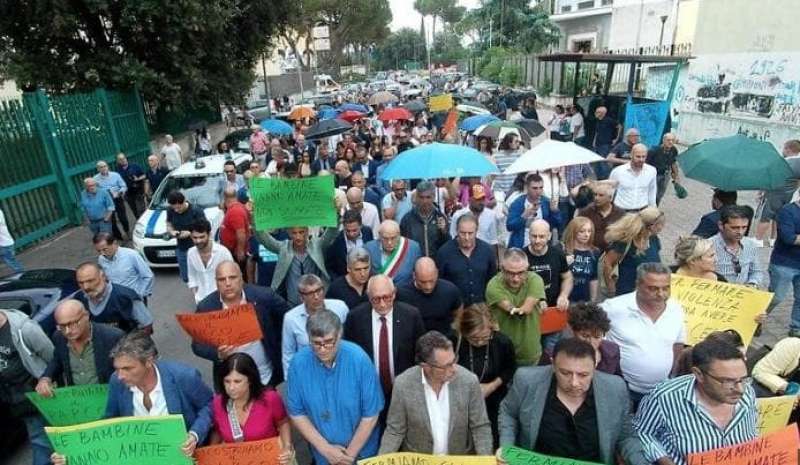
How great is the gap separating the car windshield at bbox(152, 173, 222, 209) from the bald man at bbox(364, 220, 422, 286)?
5672 millimetres

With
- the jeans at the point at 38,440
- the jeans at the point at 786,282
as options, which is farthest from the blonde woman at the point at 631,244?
the jeans at the point at 38,440

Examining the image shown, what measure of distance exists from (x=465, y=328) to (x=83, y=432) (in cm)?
234

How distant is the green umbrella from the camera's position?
5.41 meters

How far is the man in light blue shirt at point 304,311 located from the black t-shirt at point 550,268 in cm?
166

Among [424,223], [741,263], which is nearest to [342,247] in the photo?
[424,223]

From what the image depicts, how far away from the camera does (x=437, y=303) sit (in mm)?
4078

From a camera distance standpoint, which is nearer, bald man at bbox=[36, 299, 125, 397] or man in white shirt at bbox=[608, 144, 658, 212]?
bald man at bbox=[36, 299, 125, 397]

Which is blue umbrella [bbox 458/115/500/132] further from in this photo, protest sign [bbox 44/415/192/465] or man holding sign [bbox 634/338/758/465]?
protest sign [bbox 44/415/192/465]

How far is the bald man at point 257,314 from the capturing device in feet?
12.9

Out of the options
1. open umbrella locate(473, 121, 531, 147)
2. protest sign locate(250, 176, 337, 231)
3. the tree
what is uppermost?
the tree

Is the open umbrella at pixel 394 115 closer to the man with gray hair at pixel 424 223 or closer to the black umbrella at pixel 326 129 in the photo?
the black umbrella at pixel 326 129

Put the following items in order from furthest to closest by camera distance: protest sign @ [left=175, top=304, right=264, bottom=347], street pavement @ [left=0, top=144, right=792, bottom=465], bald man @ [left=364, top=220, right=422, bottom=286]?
street pavement @ [left=0, top=144, right=792, bottom=465] < bald man @ [left=364, top=220, right=422, bottom=286] < protest sign @ [left=175, top=304, right=264, bottom=347]

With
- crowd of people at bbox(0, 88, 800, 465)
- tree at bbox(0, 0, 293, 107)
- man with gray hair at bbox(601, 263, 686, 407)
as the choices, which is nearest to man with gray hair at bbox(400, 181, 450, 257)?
crowd of people at bbox(0, 88, 800, 465)

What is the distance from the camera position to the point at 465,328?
3.38 meters
